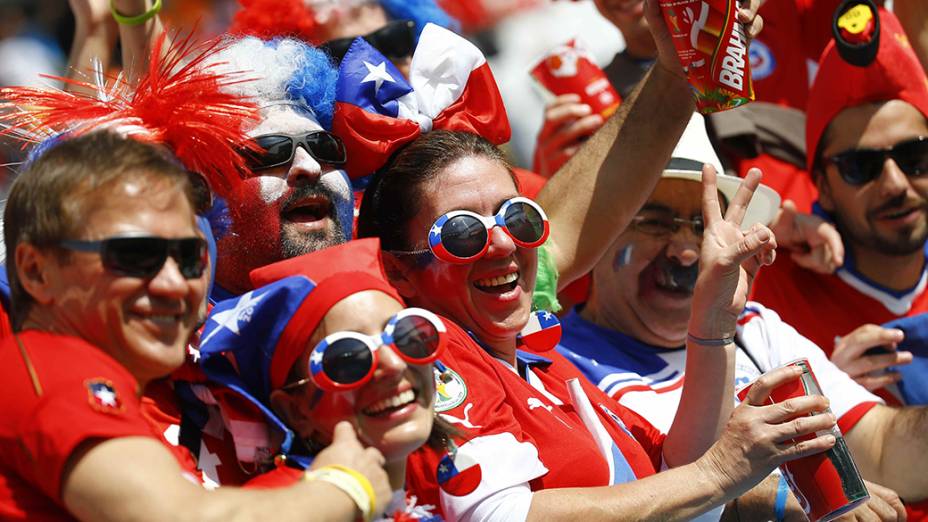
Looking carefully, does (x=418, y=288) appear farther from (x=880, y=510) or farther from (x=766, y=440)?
(x=880, y=510)

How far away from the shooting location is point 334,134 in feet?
10.8

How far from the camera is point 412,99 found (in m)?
3.42

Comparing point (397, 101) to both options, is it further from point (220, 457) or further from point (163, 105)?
point (220, 457)

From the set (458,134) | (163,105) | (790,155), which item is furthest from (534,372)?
(790,155)

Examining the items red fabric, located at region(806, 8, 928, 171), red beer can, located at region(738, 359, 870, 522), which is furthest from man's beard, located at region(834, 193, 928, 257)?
red beer can, located at region(738, 359, 870, 522)

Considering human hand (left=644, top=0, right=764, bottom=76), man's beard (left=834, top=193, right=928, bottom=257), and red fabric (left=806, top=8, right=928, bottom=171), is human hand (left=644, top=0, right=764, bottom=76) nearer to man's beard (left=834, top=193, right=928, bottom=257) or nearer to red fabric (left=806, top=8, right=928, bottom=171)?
red fabric (left=806, top=8, right=928, bottom=171)

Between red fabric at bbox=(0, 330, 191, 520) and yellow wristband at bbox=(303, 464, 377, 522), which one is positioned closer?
red fabric at bbox=(0, 330, 191, 520)

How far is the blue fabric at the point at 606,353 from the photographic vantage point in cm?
375

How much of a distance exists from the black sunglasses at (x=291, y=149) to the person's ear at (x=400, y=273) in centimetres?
32

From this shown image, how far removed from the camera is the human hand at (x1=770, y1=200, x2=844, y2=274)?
176 inches

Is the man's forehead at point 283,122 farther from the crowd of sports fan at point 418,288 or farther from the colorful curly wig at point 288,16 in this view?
the colorful curly wig at point 288,16

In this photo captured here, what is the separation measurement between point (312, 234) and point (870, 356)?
6.67 feet

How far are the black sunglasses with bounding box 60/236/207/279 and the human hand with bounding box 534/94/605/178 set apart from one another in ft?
8.60

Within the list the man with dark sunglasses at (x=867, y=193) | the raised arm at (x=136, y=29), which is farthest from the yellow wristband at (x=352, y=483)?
the man with dark sunglasses at (x=867, y=193)
